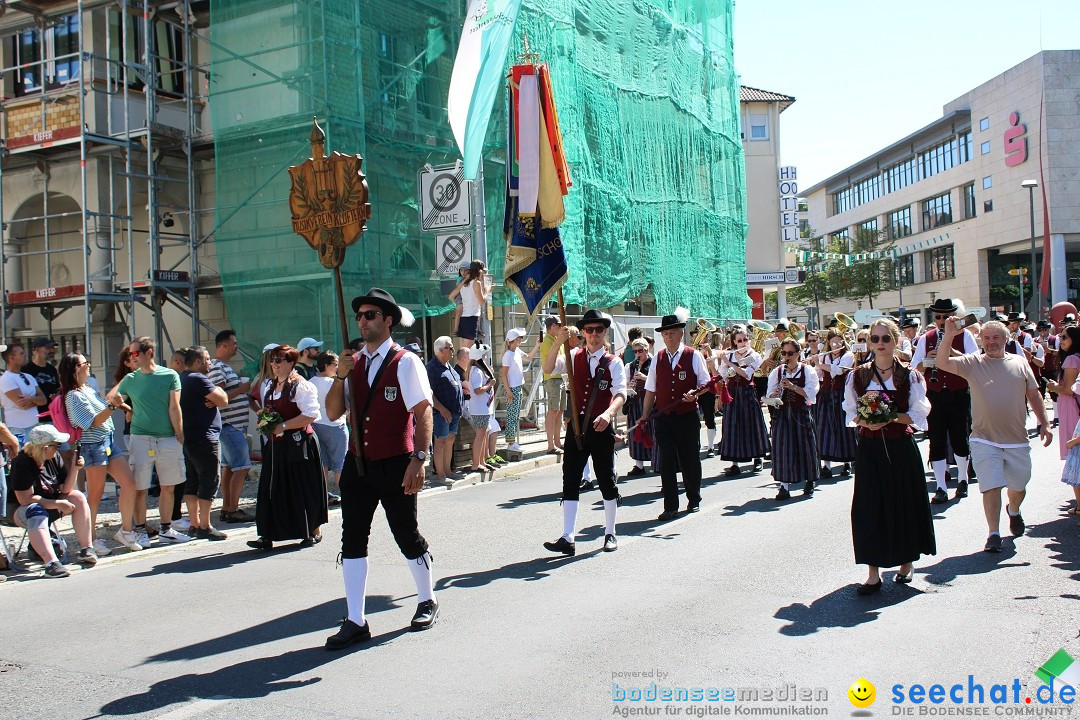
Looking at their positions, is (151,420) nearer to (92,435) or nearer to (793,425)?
(92,435)

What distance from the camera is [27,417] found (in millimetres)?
9281

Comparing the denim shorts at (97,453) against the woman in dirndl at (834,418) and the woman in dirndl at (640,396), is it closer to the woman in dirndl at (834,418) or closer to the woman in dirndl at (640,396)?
the woman in dirndl at (640,396)

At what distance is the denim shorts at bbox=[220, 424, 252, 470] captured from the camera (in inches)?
389

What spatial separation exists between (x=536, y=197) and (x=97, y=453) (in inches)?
202

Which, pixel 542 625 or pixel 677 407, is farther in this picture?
pixel 677 407

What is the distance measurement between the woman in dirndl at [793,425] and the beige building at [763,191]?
30480mm

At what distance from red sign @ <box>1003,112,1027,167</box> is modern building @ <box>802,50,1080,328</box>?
55 millimetres

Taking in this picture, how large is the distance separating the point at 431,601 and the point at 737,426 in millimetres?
7566

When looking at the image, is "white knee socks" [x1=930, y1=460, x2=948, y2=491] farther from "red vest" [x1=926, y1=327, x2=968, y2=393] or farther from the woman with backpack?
the woman with backpack

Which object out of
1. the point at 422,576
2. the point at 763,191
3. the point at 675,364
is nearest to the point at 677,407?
the point at 675,364

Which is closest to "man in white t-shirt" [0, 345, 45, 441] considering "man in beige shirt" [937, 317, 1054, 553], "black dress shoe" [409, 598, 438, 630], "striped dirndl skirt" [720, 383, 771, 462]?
"black dress shoe" [409, 598, 438, 630]

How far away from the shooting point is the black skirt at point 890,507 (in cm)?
638

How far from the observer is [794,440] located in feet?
34.8

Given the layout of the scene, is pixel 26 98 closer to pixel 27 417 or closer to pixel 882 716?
pixel 27 417
